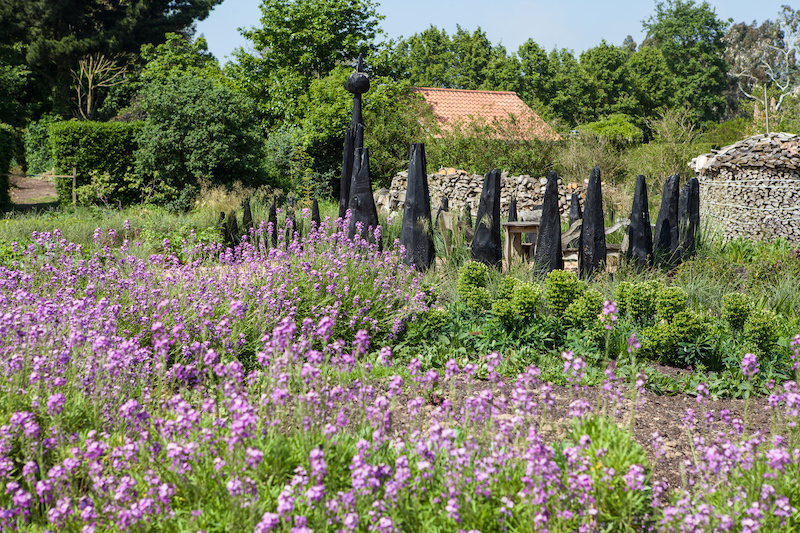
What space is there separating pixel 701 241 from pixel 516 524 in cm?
704

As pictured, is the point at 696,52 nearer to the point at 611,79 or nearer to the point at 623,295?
the point at 611,79

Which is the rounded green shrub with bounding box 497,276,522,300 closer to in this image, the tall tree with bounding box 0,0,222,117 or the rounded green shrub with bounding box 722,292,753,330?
the rounded green shrub with bounding box 722,292,753,330

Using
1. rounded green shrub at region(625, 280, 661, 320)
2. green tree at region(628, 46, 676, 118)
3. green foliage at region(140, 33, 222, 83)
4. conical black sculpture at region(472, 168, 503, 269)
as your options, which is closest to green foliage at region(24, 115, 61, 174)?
green foliage at region(140, 33, 222, 83)

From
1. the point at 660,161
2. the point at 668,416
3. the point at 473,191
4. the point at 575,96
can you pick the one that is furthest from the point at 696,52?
the point at 668,416

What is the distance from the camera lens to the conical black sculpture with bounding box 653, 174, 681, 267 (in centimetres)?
741

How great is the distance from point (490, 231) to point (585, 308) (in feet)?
6.33

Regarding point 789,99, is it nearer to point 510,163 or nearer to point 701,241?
point 510,163

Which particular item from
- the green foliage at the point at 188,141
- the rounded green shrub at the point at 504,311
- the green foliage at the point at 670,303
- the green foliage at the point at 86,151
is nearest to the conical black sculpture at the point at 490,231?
the rounded green shrub at the point at 504,311

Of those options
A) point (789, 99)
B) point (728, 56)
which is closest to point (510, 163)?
point (789, 99)

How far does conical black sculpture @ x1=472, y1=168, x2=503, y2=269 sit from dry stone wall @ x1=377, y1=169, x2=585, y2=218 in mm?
7562

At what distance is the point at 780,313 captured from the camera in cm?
589

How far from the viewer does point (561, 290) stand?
520 centimetres

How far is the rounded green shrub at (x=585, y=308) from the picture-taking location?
495 cm

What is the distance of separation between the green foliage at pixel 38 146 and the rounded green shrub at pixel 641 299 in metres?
29.1
